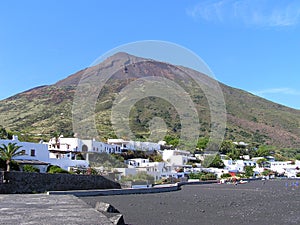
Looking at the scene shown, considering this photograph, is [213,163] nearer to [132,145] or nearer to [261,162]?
[132,145]

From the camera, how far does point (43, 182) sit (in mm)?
21750

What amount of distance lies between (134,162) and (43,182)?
97.9 feet

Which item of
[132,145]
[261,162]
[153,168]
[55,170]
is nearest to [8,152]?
[55,170]

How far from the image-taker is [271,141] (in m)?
110

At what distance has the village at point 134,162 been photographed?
32.4m

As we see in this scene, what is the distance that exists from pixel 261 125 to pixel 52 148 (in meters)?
82.0

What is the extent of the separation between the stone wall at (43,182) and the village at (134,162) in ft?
20.1

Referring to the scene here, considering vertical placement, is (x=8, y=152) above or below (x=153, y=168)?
above

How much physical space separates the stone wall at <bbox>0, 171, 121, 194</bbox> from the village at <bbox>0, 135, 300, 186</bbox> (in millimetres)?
6113

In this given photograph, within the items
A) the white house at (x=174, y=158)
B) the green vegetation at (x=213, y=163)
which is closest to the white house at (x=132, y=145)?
the white house at (x=174, y=158)

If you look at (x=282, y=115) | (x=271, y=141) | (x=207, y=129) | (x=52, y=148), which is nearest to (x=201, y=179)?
(x=52, y=148)

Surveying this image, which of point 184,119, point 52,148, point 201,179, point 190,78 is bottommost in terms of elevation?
point 201,179

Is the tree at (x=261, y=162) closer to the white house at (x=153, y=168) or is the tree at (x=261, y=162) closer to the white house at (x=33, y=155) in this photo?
the white house at (x=153, y=168)

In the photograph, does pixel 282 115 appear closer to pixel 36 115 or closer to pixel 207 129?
pixel 207 129
